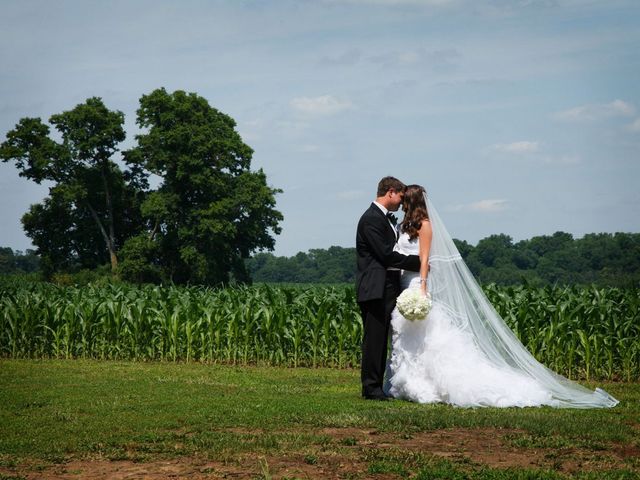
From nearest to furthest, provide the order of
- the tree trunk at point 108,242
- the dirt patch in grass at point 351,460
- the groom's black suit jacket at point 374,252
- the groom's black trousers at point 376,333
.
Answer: the dirt patch in grass at point 351,460, the groom's black suit jacket at point 374,252, the groom's black trousers at point 376,333, the tree trunk at point 108,242

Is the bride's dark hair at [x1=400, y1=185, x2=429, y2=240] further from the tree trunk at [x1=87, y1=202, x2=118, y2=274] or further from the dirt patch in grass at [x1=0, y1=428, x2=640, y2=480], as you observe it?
the tree trunk at [x1=87, y1=202, x2=118, y2=274]

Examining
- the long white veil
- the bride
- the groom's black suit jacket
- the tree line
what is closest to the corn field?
the long white veil

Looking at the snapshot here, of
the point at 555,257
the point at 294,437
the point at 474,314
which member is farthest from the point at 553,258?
the point at 294,437

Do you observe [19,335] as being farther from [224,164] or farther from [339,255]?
[339,255]

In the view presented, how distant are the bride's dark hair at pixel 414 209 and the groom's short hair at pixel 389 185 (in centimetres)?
9

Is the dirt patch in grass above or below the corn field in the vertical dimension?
below

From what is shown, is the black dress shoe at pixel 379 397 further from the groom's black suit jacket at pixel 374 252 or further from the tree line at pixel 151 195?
the tree line at pixel 151 195

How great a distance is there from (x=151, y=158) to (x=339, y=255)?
3006 centimetres

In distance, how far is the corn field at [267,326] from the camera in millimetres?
17297

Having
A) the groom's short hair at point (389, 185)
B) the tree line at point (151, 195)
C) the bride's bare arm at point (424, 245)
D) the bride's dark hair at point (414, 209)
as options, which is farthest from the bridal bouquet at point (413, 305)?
the tree line at point (151, 195)

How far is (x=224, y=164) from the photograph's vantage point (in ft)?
205

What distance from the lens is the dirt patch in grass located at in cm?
724

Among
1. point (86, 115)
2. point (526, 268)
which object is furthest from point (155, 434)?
point (526, 268)

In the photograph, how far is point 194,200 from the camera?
205ft
